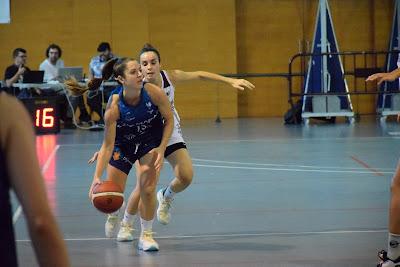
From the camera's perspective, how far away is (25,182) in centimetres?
210

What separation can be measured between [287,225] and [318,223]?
0.27m

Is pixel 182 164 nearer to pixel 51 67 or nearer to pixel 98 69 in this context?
pixel 98 69

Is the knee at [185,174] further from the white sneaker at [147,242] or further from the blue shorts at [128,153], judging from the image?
the white sneaker at [147,242]

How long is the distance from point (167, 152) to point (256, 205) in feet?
5.35

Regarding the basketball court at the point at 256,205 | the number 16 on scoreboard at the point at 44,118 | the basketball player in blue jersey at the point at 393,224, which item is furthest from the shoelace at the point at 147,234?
the number 16 on scoreboard at the point at 44,118

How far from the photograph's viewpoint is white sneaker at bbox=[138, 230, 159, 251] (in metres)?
6.69

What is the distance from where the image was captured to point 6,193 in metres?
2.14

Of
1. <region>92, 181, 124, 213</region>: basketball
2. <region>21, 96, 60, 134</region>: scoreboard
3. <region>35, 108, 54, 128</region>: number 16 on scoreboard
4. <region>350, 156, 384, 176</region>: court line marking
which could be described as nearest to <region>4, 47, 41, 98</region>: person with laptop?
<region>21, 96, 60, 134</region>: scoreboard

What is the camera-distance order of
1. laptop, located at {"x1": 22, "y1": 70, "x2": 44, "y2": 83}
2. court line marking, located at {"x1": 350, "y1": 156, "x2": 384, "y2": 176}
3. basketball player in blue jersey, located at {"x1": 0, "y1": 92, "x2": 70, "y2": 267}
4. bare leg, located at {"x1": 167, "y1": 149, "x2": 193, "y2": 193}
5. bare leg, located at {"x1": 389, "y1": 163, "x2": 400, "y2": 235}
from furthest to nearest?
laptop, located at {"x1": 22, "y1": 70, "x2": 44, "y2": 83} < court line marking, located at {"x1": 350, "y1": 156, "x2": 384, "y2": 176} < bare leg, located at {"x1": 167, "y1": 149, "x2": 193, "y2": 193} < bare leg, located at {"x1": 389, "y1": 163, "x2": 400, "y2": 235} < basketball player in blue jersey, located at {"x1": 0, "y1": 92, "x2": 70, "y2": 267}

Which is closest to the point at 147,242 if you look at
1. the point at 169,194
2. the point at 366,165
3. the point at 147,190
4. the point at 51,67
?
the point at 147,190

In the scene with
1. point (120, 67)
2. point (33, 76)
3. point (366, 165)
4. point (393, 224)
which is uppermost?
point (120, 67)

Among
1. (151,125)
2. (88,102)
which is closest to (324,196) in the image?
(151,125)

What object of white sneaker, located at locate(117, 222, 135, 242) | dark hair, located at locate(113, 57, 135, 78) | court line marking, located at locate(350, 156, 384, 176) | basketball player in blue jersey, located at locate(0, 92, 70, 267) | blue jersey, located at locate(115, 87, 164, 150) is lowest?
court line marking, located at locate(350, 156, 384, 176)

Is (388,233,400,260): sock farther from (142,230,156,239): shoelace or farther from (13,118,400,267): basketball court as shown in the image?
(142,230,156,239): shoelace
